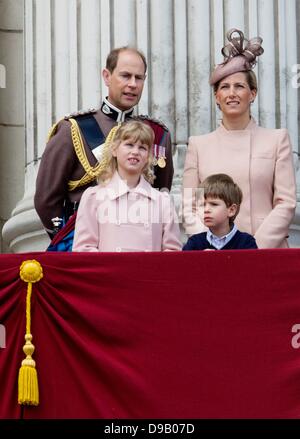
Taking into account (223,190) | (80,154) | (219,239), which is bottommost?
(219,239)

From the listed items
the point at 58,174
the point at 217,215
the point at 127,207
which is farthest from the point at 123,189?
the point at 58,174

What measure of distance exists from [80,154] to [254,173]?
0.90m

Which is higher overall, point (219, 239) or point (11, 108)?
point (11, 108)

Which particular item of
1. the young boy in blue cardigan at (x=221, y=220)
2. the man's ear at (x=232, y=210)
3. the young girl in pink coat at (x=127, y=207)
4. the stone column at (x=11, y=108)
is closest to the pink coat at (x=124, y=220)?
the young girl in pink coat at (x=127, y=207)

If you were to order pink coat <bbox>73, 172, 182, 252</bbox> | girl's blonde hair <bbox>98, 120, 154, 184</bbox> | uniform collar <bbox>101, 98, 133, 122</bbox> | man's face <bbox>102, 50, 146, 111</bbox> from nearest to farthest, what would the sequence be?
pink coat <bbox>73, 172, 182, 252</bbox>
girl's blonde hair <bbox>98, 120, 154, 184</bbox>
man's face <bbox>102, 50, 146, 111</bbox>
uniform collar <bbox>101, 98, 133, 122</bbox>

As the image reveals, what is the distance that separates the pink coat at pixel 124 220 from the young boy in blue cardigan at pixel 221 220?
0.16 meters

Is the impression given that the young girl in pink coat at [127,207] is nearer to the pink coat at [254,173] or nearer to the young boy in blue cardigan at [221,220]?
the young boy in blue cardigan at [221,220]

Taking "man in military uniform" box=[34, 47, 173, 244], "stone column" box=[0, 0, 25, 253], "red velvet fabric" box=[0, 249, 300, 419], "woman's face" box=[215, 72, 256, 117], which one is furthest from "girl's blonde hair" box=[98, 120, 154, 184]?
"stone column" box=[0, 0, 25, 253]

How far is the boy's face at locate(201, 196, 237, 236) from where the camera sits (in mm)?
9016

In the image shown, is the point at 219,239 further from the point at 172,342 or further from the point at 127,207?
the point at 172,342

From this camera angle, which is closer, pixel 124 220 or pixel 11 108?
pixel 124 220

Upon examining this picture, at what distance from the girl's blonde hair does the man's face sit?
31cm

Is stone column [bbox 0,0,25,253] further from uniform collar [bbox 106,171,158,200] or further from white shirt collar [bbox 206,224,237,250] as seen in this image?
white shirt collar [bbox 206,224,237,250]

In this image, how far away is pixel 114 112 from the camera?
32.0 ft
